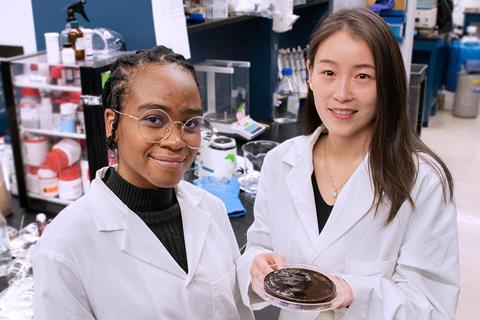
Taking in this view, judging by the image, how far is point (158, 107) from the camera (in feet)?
3.18

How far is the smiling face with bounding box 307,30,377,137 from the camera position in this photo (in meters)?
1.22

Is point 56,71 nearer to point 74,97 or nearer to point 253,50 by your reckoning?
point 74,97

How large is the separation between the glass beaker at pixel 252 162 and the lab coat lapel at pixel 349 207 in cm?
89

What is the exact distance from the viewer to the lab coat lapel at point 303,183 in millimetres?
1348

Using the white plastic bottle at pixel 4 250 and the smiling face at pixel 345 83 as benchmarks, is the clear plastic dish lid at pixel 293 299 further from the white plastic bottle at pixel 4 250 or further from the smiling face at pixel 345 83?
the white plastic bottle at pixel 4 250

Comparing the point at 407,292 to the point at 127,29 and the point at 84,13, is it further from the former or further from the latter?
the point at 84,13

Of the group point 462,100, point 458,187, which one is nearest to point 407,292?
point 458,187

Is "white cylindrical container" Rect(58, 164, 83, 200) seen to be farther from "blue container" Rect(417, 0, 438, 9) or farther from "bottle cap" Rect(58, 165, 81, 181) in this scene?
"blue container" Rect(417, 0, 438, 9)

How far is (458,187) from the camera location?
452cm

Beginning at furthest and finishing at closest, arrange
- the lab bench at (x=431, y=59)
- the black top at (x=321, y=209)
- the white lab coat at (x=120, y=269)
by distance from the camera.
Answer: the lab bench at (x=431, y=59), the black top at (x=321, y=209), the white lab coat at (x=120, y=269)

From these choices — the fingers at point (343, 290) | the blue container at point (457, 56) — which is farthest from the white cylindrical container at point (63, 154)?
the blue container at point (457, 56)

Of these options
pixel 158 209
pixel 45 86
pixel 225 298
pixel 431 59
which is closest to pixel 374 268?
pixel 225 298

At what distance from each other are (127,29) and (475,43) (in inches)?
221

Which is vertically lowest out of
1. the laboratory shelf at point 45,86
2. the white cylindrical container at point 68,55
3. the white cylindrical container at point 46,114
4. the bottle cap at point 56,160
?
the bottle cap at point 56,160
